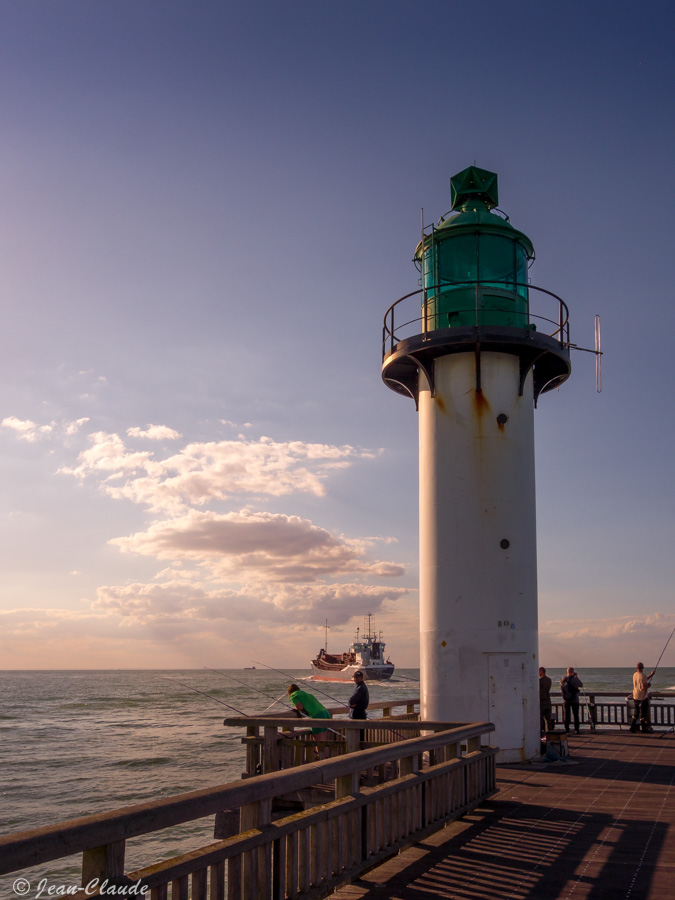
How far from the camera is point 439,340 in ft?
47.5

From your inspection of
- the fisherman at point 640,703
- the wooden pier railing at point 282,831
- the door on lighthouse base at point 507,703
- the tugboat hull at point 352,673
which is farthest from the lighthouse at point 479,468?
the tugboat hull at point 352,673

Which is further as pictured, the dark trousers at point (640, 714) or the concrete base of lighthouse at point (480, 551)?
the dark trousers at point (640, 714)

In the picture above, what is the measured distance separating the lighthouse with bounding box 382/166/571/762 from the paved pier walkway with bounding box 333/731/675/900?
1935 mm

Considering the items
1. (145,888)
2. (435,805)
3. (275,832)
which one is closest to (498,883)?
(435,805)

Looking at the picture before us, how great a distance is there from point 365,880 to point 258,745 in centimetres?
455

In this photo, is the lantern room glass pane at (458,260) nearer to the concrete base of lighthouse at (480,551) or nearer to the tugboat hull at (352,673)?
the concrete base of lighthouse at (480,551)

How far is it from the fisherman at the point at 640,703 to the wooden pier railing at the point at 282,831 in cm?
1080

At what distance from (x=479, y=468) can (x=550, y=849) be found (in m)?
7.52

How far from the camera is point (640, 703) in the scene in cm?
1917

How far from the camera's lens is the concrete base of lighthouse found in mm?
13539

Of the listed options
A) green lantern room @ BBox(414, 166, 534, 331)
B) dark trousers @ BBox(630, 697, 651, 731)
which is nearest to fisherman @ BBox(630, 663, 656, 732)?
dark trousers @ BBox(630, 697, 651, 731)

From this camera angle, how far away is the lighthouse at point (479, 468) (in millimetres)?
13594

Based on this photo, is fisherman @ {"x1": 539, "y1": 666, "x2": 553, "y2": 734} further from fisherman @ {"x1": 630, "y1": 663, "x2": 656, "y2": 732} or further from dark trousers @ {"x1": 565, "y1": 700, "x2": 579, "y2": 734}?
fisherman @ {"x1": 630, "y1": 663, "x2": 656, "y2": 732}

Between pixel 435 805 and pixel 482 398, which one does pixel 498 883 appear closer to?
pixel 435 805
